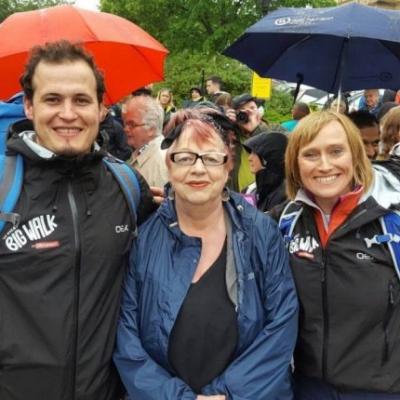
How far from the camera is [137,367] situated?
93.3 inches

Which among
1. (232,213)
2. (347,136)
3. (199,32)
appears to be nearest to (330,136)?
(347,136)

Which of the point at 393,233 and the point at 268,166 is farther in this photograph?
the point at 268,166

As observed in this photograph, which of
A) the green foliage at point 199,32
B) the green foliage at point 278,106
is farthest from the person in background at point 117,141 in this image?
the green foliage at point 199,32

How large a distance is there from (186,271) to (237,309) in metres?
0.29

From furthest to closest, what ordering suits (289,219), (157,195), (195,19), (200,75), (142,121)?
1. (195,19)
2. (200,75)
3. (142,121)
4. (157,195)
5. (289,219)

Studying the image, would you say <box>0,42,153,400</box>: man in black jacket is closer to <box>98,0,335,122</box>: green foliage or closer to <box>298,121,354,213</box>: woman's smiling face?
<box>298,121,354,213</box>: woman's smiling face

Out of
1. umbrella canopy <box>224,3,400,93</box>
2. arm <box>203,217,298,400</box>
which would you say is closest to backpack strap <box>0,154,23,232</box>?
arm <box>203,217,298,400</box>

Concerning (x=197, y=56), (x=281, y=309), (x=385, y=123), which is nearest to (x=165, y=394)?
(x=281, y=309)

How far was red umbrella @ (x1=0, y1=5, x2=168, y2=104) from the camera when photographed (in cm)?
364

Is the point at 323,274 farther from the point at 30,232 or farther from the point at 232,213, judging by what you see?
the point at 30,232

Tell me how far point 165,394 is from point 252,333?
474mm

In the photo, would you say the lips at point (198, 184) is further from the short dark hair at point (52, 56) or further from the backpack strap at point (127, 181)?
the short dark hair at point (52, 56)

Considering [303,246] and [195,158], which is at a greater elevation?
[195,158]

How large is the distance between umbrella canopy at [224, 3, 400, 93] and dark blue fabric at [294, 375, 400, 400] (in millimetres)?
2398
